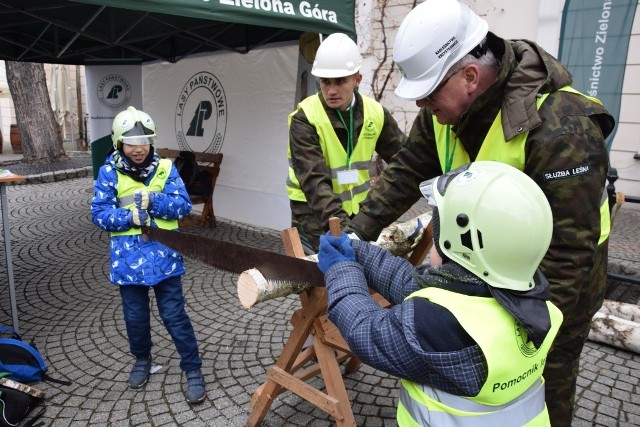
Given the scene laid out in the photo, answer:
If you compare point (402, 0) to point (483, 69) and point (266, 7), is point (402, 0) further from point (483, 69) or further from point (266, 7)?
point (483, 69)

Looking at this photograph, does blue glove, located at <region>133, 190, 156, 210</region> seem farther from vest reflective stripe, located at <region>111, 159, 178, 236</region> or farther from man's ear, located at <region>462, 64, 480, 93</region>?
man's ear, located at <region>462, 64, 480, 93</region>

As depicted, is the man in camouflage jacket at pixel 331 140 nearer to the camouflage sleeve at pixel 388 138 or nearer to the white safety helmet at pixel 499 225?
the camouflage sleeve at pixel 388 138

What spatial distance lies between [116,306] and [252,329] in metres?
1.48

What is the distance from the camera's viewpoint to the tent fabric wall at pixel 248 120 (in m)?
6.18

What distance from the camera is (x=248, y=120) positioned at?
6.59 meters

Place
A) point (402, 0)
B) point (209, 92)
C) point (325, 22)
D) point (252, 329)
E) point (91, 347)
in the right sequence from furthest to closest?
point (402, 0) → point (209, 92) → point (325, 22) → point (252, 329) → point (91, 347)

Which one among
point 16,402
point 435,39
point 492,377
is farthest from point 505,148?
point 16,402

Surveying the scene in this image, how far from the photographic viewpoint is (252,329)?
13.0 ft

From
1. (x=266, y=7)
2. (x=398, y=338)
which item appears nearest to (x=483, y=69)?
(x=398, y=338)

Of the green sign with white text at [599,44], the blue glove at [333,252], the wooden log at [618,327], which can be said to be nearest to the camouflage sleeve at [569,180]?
the blue glove at [333,252]

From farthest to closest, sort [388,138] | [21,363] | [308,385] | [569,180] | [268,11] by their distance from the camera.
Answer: [268,11], [388,138], [21,363], [308,385], [569,180]

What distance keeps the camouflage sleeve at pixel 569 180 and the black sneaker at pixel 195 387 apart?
231cm

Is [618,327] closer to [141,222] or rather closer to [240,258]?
[240,258]

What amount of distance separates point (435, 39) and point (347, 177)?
1514mm
